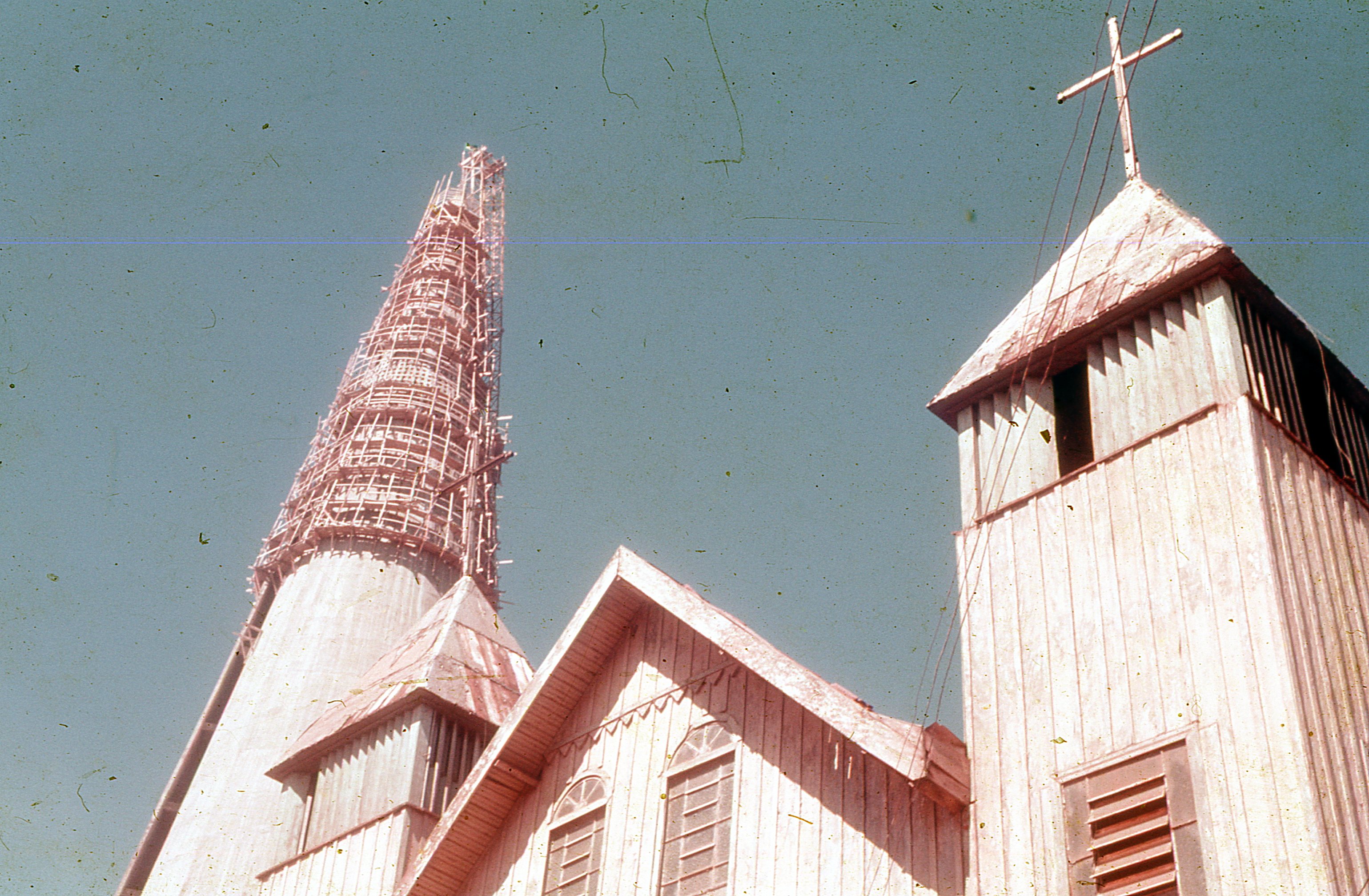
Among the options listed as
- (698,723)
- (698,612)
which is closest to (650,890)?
(698,723)

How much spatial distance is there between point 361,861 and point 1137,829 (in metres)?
10.3

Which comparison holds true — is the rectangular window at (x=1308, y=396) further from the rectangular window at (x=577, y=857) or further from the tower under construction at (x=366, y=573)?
the tower under construction at (x=366, y=573)

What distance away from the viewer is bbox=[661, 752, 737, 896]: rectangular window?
14.1m

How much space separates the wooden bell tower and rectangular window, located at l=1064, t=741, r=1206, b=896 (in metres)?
0.02

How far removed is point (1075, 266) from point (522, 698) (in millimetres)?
7189

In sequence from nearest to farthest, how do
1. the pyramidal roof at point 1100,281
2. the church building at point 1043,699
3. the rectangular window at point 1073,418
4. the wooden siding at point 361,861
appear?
the church building at point 1043,699, the pyramidal roof at point 1100,281, the rectangular window at point 1073,418, the wooden siding at point 361,861

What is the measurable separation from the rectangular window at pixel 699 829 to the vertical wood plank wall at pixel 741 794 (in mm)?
127

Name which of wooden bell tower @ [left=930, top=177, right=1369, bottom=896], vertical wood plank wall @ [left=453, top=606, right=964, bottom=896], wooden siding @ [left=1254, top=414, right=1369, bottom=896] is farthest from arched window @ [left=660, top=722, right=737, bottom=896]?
wooden siding @ [left=1254, top=414, right=1369, bottom=896]

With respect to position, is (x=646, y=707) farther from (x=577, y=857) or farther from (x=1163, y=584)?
(x=1163, y=584)

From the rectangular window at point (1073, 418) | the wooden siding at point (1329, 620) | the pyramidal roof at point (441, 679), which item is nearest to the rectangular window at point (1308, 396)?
the wooden siding at point (1329, 620)

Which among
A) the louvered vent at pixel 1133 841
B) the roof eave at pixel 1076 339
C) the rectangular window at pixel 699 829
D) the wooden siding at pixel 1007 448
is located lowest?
the louvered vent at pixel 1133 841

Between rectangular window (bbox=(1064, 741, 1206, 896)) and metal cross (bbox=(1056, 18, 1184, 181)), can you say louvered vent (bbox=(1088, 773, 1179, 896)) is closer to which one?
rectangular window (bbox=(1064, 741, 1206, 896))

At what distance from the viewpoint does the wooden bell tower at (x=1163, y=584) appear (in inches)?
419

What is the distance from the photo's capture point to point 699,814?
1465cm
